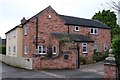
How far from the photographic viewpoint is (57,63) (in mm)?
22406

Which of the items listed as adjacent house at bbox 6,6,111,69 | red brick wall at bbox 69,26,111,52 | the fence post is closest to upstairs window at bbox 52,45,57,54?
adjacent house at bbox 6,6,111,69

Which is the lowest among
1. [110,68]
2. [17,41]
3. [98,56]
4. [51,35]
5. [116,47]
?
[98,56]

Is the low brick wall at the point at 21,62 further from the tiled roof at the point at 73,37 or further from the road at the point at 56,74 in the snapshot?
the tiled roof at the point at 73,37

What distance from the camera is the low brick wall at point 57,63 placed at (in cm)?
→ 2219

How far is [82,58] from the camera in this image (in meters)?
28.8

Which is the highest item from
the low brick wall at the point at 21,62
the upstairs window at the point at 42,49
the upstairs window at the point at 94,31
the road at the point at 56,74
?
the upstairs window at the point at 94,31

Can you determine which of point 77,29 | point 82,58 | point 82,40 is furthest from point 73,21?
point 82,58

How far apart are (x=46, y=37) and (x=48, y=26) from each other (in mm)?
1512

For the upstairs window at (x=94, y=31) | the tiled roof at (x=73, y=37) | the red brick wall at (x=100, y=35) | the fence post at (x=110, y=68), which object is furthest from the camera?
the upstairs window at (x=94, y=31)

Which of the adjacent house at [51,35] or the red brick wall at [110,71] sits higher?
the adjacent house at [51,35]

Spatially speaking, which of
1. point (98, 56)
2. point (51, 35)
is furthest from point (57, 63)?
point (98, 56)

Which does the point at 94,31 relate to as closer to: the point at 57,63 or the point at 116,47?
the point at 57,63

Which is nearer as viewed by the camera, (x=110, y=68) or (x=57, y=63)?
(x=110, y=68)

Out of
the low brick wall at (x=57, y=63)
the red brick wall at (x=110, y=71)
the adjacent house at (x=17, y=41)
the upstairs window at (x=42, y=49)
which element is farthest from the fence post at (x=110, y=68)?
the adjacent house at (x=17, y=41)
